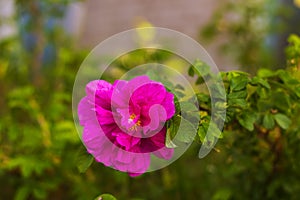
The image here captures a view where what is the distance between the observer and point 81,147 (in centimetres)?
83

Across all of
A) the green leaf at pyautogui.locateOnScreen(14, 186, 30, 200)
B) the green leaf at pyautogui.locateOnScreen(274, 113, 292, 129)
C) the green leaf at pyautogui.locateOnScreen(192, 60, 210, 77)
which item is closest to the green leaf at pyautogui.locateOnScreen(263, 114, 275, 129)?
the green leaf at pyautogui.locateOnScreen(274, 113, 292, 129)

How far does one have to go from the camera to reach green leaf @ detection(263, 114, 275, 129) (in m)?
0.88

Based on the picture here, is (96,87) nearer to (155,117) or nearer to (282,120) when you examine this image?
(155,117)

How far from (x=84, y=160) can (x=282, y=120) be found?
1.27 feet

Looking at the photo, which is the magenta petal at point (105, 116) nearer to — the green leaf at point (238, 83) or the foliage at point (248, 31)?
the green leaf at point (238, 83)

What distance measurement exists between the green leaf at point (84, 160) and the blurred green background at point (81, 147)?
0.03 metres

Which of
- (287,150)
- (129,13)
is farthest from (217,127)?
(129,13)

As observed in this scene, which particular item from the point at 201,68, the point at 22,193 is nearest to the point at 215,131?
the point at 201,68

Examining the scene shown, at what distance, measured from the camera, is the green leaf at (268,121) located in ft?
2.90

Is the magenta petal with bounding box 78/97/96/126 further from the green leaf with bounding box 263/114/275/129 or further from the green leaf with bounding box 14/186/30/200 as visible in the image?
the green leaf with bounding box 14/186/30/200

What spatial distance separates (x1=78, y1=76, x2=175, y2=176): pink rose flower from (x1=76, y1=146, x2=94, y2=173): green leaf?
43 mm

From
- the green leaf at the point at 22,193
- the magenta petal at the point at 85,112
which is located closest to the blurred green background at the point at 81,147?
the green leaf at the point at 22,193

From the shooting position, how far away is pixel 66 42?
2.11 meters

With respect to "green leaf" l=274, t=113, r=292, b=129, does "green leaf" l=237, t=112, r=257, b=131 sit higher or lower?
lower
